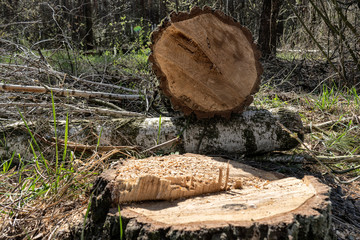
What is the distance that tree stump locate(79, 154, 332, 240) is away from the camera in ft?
4.38

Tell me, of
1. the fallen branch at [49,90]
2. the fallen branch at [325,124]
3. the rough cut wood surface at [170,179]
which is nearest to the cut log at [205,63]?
the fallen branch at [325,124]

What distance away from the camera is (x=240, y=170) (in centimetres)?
212

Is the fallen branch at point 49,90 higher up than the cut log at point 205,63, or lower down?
lower down

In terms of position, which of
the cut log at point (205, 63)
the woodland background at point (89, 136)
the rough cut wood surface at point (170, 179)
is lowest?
the woodland background at point (89, 136)

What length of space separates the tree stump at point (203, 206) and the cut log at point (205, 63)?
1020 mm

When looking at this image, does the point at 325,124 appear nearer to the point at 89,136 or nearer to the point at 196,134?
the point at 196,134

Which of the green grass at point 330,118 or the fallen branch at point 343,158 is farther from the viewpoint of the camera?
the green grass at point 330,118

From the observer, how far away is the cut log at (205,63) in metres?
2.79

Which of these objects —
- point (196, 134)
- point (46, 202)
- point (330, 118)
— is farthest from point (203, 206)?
point (330, 118)

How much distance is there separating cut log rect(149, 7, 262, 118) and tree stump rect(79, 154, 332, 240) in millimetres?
1020

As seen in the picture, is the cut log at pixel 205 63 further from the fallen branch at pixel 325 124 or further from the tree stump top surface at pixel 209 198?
the tree stump top surface at pixel 209 198

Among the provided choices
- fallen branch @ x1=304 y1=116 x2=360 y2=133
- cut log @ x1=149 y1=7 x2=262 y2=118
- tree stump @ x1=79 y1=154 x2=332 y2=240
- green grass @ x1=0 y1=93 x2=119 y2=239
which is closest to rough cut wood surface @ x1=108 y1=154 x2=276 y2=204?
tree stump @ x1=79 y1=154 x2=332 y2=240

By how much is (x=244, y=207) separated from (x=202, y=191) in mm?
287

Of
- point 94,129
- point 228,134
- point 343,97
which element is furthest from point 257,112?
point 343,97
